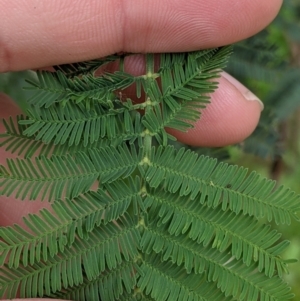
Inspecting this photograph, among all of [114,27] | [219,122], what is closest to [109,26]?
[114,27]

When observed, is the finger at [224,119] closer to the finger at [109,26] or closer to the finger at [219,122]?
the finger at [219,122]

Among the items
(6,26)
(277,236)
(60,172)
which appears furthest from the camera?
(6,26)

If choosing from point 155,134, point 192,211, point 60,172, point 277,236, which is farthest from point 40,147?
point 277,236

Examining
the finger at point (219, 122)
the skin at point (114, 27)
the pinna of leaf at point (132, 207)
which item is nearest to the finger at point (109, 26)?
the skin at point (114, 27)

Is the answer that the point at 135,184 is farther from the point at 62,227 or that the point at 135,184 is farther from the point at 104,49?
the point at 104,49

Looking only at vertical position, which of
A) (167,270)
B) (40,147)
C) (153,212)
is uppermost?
(40,147)

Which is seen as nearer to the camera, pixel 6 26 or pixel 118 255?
pixel 118 255

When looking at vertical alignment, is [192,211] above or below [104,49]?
below
